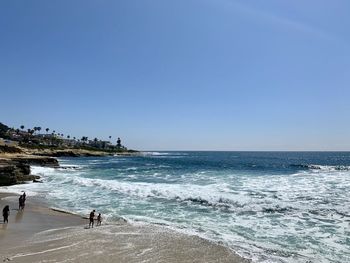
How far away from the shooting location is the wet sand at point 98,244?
16.5m

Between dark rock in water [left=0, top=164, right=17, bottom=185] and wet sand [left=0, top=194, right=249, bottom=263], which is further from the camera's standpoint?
dark rock in water [left=0, top=164, right=17, bottom=185]

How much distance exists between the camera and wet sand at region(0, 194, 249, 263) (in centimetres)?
1648

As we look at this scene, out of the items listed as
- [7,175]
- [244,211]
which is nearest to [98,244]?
[244,211]

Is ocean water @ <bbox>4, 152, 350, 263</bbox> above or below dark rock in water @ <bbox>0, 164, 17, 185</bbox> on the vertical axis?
below

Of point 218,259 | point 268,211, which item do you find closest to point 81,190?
point 268,211

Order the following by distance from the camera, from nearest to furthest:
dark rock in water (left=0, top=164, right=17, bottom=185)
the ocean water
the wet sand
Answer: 1. the wet sand
2. the ocean water
3. dark rock in water (left=0, top=164, right=17, bottom=185)

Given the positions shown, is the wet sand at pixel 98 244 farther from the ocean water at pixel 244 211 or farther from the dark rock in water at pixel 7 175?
the dark rock in water at pixel 7 175

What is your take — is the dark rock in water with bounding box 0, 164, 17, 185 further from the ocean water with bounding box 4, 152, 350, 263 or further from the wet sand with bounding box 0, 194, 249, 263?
the wet sand with bounding box 0, 194, 249, 263

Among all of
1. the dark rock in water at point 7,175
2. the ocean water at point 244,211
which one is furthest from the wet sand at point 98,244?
the dark rock in water at point 7,175

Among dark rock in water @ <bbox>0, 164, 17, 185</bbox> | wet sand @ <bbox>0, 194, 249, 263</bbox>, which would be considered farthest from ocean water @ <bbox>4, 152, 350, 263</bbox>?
dark rock in water @ <bbox>0, 164, 17, 185</bbox>

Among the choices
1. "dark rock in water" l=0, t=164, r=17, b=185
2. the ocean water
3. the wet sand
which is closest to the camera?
the wet sand

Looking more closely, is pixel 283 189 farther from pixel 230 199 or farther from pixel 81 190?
pixel 81 190

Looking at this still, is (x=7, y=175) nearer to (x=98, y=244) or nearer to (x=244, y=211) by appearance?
(x=244, y=211)

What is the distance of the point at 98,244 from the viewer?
18.7 meters
